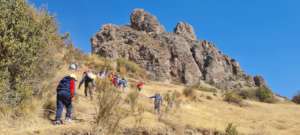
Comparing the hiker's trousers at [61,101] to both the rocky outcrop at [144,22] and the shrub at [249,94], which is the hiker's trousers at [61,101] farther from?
the rocky outcrop at [144,22]

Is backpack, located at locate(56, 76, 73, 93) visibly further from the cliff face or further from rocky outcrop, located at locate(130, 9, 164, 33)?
rocky outcrop, located at locate(130, 9, 164, 33)

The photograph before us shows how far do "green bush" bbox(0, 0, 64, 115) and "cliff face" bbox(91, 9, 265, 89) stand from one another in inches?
1601

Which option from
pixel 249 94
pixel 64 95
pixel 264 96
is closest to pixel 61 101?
pixel 64 95

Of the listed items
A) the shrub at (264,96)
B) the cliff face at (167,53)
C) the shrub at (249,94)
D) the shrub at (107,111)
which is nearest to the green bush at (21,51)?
the shrub at (107,111)

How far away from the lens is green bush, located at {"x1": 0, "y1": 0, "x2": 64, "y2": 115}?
37.0 ft

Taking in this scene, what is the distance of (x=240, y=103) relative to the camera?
34500mm

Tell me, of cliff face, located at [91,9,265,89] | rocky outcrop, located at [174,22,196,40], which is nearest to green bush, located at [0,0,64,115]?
cliff face, located at [91,9,265,89]

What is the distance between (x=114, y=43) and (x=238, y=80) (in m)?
22.8

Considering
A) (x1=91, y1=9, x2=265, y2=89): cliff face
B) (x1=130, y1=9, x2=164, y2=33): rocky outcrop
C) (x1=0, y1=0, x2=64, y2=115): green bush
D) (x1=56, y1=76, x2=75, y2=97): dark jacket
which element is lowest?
(x1=56, y1=76, x2=75, y2=97): dark jacket

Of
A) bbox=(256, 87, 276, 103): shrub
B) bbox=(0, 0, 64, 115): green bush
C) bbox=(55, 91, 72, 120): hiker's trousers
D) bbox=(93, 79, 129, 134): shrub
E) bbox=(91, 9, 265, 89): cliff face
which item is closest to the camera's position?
bbox=(93, 79, 129, 134): shrub

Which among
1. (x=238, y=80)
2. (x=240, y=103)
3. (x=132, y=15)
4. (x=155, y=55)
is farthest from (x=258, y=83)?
(x=240, y=103)

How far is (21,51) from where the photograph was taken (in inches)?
460

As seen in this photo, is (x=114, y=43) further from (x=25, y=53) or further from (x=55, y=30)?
(x=25, y=53)

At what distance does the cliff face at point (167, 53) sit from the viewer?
5800 centimetres
